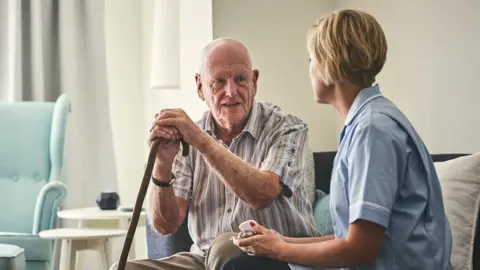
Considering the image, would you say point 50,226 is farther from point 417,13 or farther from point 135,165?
point 417,13

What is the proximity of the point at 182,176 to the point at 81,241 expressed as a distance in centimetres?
133

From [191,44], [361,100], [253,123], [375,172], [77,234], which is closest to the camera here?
[375,172]

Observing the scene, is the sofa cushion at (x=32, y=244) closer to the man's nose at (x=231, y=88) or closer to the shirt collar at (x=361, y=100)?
the man's nose at (x=231, y=88)

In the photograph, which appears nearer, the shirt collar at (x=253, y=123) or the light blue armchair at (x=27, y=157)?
the shirt collar at (x=253, y=123)

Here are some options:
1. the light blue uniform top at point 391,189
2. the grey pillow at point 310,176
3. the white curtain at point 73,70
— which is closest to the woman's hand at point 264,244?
the light blue uniform top at point 391,189

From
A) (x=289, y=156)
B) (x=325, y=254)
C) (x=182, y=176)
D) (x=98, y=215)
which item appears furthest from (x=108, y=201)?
(x=325, y=254)

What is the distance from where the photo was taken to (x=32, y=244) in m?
3.07

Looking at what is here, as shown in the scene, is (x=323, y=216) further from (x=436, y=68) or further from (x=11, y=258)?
(x=11, y=258)

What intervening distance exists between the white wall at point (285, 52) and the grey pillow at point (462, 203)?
138cm

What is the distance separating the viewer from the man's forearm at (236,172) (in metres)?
1.75

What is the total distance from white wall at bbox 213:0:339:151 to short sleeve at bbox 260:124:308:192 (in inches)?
53.5

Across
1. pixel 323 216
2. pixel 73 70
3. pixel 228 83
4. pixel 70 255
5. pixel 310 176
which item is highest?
pixel 73 70

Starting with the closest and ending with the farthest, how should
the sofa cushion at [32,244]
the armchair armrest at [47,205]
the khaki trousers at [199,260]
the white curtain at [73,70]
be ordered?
the khaki trousers at [199,260] → the sofa cushion at [32,244] → the armchair armrest at [47,205] → the white curtain at [73,70]

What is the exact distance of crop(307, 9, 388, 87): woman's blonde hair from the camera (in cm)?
134
